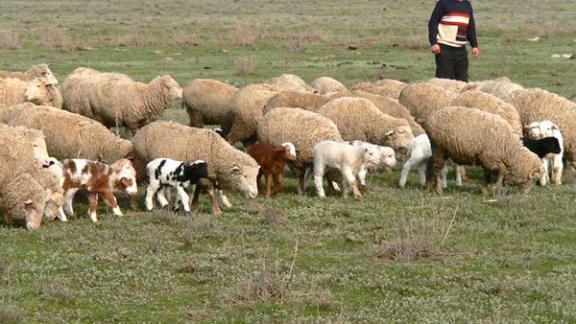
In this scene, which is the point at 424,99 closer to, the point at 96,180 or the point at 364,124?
the point at 364,124

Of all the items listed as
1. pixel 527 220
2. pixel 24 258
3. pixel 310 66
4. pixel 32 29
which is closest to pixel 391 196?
pixel 527 220

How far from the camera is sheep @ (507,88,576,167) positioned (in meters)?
14.8

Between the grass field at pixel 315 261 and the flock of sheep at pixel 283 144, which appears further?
the flock of sheep at pixel 283 144

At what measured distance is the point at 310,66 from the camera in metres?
32.3

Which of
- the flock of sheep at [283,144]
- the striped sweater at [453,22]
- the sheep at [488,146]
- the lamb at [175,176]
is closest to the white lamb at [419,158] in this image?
the flock of sheep at [283,144]

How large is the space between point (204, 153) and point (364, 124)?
3.22 meters

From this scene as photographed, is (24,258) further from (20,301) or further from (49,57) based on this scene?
(49,57)

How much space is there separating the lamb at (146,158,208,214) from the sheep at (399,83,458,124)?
5905 millimetres

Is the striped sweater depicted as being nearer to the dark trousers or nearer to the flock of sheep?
the dark trousers

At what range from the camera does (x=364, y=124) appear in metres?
15.4

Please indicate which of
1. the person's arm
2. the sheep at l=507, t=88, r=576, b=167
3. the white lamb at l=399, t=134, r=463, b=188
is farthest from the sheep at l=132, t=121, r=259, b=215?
the person's arm

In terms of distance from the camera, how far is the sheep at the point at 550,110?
48.6 feet

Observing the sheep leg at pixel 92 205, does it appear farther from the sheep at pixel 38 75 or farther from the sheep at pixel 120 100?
the sheep at pixel 120 100

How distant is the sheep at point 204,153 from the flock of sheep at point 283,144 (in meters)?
0.01
